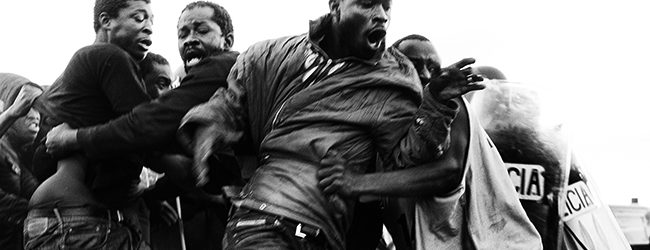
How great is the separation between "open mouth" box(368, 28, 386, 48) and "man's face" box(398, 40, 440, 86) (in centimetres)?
60

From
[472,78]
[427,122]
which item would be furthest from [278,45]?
[472,78]

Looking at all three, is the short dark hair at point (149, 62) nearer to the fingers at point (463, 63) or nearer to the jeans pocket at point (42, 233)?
the jeans pocket at point (42, 233)

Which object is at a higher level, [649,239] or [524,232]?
[524,232]

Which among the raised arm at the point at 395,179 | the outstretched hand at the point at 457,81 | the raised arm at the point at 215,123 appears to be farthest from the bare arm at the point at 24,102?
the outstretched hand at the point at 457,81

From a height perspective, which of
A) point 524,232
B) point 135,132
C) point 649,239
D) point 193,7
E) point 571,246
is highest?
point 193,7

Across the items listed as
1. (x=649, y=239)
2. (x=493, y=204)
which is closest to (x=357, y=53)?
(x=493, y=204)

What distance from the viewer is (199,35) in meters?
5.04

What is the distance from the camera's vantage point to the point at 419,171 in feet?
12.9

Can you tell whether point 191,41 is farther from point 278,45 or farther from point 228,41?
point 278,45

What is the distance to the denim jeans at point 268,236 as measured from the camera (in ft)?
12.6

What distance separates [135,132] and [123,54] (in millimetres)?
422

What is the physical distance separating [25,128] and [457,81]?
15.0 ft

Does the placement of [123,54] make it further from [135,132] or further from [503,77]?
[503,77]

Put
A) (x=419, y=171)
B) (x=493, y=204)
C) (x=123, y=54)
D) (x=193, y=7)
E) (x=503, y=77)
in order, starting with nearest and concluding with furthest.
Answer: (x=419, y=171) → (x=493, y=204) → (x=123, y=54) → (x=193, y=7) → (x=503, y=77)
